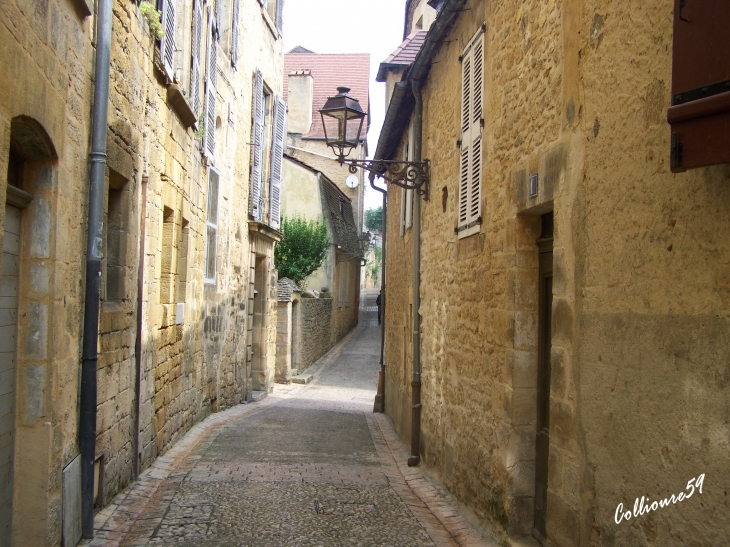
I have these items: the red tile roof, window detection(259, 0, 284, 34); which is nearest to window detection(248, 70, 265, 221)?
window detection(259, 0, 284, 34)

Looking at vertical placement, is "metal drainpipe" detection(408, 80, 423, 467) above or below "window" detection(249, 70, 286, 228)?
below

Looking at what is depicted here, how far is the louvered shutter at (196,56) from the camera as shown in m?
9.25

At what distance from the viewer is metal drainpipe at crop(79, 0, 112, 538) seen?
4.93m

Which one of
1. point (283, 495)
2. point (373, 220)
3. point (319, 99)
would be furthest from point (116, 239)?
point (373, 220)

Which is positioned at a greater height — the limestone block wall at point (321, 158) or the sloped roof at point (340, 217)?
the limestone block wall at point (321, 158)

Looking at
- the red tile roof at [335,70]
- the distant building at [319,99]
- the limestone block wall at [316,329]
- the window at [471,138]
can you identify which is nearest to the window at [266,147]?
the limestone block wall at [316,329]

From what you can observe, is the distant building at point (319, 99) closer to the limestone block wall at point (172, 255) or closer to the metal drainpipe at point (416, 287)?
the limestone block wall at point (172, 255)

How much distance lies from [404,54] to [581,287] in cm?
1036

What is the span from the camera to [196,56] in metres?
9.45

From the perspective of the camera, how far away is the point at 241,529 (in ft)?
17.8

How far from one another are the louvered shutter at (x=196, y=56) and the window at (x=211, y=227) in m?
1.63

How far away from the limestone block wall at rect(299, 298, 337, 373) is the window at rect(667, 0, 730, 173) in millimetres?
17314

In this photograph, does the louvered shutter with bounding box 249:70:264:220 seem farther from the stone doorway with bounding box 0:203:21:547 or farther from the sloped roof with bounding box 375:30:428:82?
the stone doorway with bounding box 0:203:21:547

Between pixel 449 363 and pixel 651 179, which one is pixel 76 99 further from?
pixel 449 363
